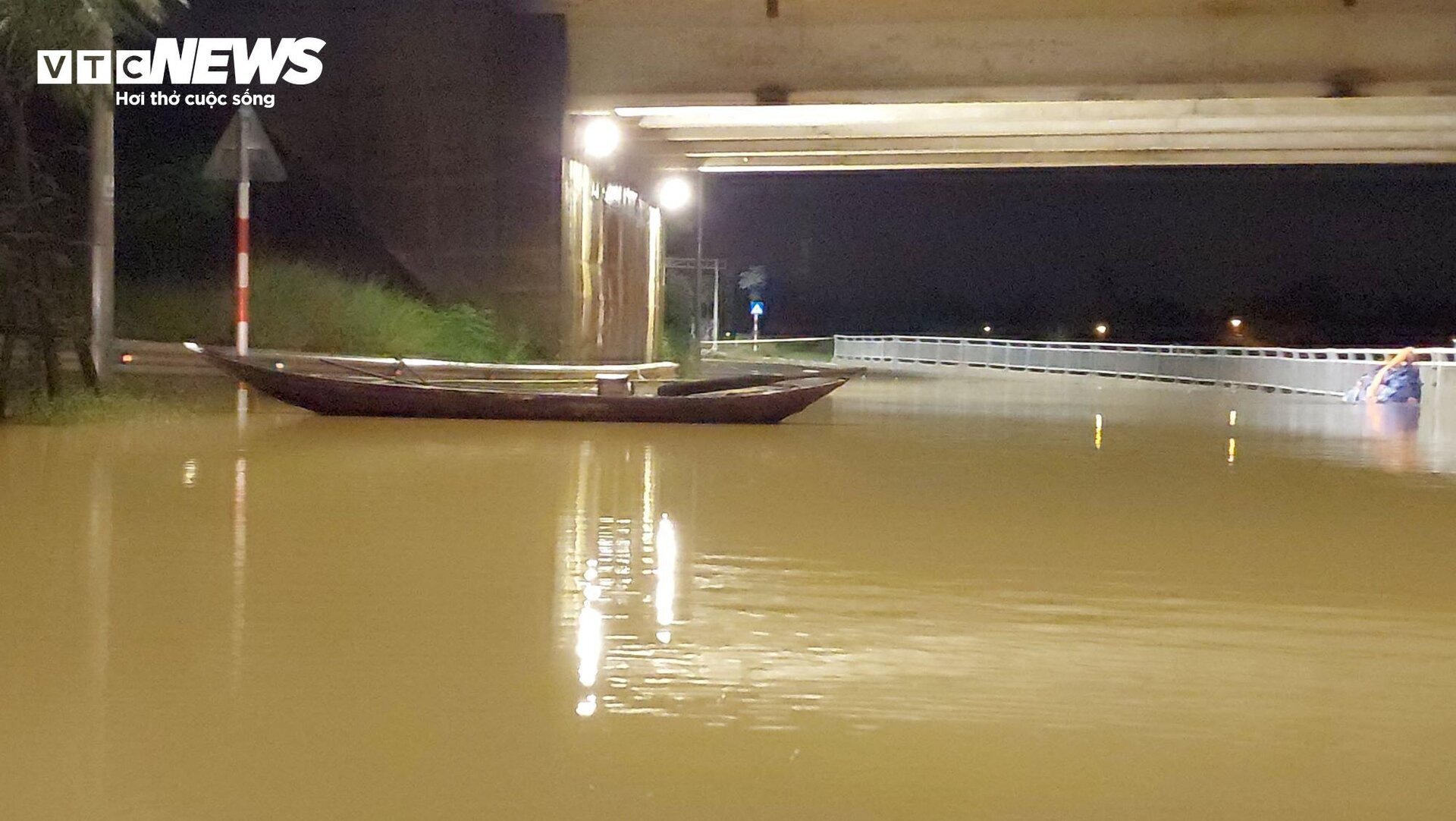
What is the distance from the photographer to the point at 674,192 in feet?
92.8

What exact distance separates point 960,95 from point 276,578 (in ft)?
48.0

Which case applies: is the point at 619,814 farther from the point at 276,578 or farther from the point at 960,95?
the point at 960,95

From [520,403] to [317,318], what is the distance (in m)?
4.27

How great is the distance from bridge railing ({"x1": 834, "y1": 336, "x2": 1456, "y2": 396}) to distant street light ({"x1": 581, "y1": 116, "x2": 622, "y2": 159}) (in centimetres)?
1190

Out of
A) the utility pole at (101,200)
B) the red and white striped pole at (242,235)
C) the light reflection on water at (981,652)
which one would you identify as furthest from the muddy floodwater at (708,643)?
the red and white striped pole at (242,235)

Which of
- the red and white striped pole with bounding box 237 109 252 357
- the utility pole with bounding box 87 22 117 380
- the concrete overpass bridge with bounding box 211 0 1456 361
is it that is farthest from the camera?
the concrete overpass bridge with bounding box 211 0 1456 361

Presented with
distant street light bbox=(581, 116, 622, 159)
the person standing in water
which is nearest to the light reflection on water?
distant street light bbox=(581, 116, 622, 159)

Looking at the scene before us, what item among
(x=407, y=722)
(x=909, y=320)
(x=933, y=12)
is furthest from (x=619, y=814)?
(x=909, y=320)

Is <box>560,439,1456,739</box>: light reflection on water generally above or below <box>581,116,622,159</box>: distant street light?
below

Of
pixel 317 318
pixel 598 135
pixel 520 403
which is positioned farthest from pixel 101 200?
pixel 598 135

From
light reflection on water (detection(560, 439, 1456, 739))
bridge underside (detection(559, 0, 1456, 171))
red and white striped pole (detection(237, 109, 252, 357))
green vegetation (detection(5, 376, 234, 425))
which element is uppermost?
bridge underside (detection(559, 0, 1456, 171))

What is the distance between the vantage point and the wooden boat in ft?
47.5

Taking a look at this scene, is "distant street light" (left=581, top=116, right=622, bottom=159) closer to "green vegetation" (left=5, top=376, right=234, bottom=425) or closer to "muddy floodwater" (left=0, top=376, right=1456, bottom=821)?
"green vegetation" (left=5, top=376, right=234, bottom=425)

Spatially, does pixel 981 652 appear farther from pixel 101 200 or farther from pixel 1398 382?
pixel 1398 382
